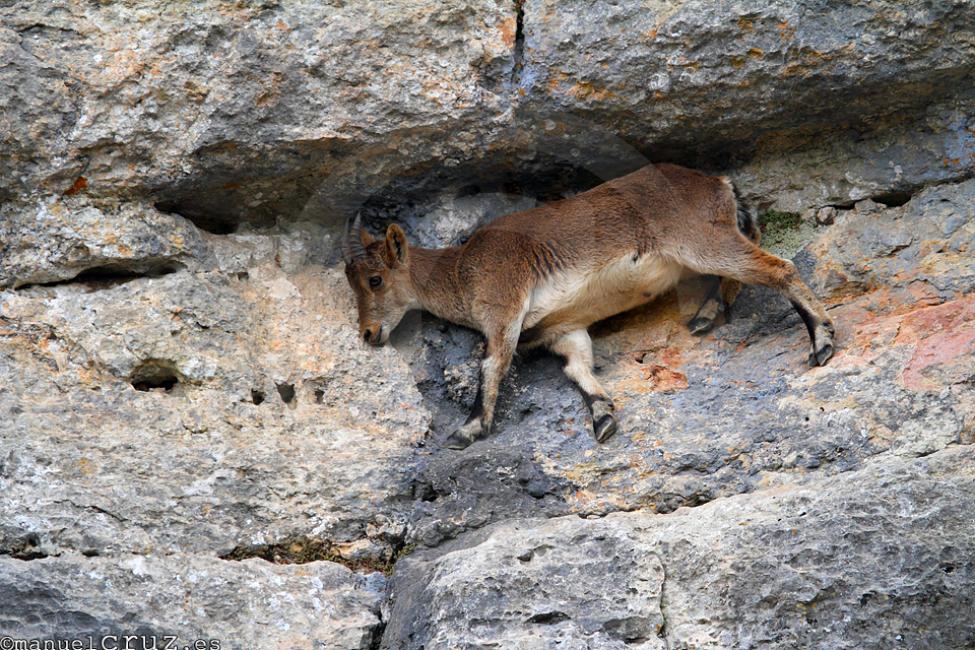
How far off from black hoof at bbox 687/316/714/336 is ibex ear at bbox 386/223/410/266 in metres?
1.97

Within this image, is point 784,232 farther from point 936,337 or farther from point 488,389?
point 488,389

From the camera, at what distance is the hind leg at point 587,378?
273 inches

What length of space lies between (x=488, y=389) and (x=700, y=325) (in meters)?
1.45

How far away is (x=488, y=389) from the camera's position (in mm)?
7277

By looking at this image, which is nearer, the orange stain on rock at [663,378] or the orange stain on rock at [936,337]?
the orange stain on rock at [936,337]

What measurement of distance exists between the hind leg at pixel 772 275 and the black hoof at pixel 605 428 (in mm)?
1207

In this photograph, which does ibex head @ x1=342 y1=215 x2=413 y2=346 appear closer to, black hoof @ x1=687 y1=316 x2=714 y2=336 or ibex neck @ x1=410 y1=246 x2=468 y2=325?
ibex neck @ x1=410 y1=246 x2=468 y2=325

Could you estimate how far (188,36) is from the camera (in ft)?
24.4

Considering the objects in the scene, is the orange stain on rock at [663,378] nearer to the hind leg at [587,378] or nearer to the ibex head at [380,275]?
the hind leg at [587,378]

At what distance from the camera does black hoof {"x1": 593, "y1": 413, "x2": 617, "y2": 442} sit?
6.88 m

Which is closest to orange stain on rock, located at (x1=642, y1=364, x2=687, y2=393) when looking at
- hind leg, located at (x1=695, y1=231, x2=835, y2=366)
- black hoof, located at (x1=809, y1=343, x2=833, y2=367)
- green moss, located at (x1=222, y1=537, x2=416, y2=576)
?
hind leg, located at (x1=695, y1=231, x2=835, y2=366)

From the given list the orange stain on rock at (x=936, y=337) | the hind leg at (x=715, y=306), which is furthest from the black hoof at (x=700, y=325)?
the orange stain on rock at (x=936, y=337)

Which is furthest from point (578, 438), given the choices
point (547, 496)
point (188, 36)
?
point (188, 36)

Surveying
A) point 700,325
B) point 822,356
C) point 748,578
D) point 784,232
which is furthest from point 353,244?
point 748,578
